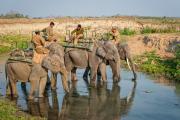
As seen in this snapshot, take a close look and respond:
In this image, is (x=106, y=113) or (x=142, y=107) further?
(x=142, y=107)

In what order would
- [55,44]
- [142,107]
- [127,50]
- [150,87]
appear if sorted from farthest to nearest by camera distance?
[127,50] → [150,87] → [55,44] → [142,107]

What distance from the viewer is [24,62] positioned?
1673cm

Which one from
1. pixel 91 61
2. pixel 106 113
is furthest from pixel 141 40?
pixel 106 113

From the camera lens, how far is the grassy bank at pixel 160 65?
23.8m

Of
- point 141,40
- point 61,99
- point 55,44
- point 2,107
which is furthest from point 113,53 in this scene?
point 141,40

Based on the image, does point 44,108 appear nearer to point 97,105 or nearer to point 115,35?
point 97,105

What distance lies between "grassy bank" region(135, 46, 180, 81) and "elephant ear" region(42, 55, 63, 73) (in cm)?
758

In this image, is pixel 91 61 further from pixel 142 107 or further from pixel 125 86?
pixel 142 107

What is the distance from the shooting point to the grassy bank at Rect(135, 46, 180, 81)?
936 inches

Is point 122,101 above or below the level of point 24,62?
below

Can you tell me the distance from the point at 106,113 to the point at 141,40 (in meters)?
21.5

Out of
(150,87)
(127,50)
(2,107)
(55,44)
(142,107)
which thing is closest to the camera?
(2,107)

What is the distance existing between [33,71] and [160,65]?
1120 centimetres

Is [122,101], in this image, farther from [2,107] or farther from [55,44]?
[2,107]
